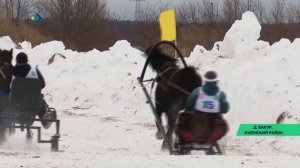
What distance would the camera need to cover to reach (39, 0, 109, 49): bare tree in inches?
1545

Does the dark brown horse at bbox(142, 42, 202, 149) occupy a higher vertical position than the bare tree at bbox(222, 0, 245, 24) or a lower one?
lower

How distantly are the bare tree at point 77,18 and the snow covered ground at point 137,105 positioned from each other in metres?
14.4

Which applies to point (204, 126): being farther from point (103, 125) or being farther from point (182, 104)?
point (103, 125)

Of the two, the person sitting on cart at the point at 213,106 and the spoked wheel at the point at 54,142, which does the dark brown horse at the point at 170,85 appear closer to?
the person sitting on cart at the point at 213,106

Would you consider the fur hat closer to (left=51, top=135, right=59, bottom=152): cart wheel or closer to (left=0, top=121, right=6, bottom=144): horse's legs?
(left=0, top=121, right=6, bottom=144): horse's legs

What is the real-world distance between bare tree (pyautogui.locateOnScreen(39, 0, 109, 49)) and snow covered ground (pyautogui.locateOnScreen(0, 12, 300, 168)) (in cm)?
1444

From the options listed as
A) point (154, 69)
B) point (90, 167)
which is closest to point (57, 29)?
point (154, 69)

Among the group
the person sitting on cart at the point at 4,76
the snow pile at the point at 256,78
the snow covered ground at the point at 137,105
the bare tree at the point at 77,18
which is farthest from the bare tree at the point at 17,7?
the person sitting on cart at the point at 4,76

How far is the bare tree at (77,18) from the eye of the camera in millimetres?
39250

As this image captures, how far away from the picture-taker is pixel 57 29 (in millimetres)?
41031

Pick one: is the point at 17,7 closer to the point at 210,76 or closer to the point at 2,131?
the point at 2,131

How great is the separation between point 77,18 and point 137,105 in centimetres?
2241

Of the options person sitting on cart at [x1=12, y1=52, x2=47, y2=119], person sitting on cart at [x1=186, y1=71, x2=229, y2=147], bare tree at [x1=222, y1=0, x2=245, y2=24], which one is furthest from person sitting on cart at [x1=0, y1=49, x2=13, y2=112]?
bare tree at [x1=222, y1=0, x2=245, y2=24]

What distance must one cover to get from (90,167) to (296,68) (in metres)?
9.63
